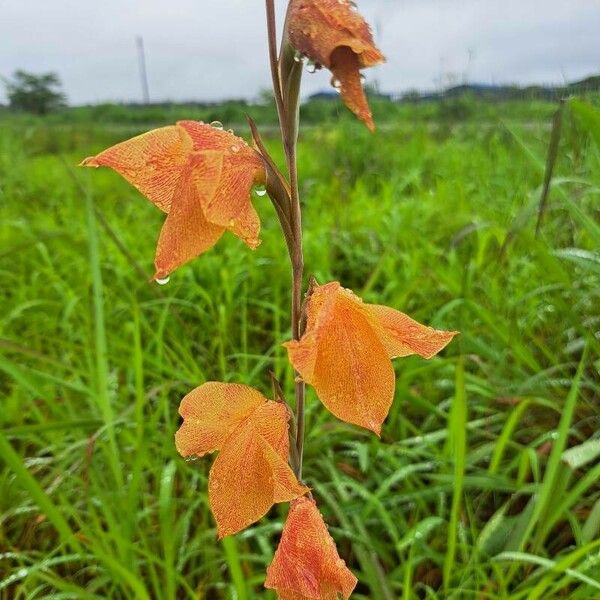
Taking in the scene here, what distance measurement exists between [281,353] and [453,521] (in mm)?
642

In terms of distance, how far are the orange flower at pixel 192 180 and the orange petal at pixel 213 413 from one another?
0.13 metres

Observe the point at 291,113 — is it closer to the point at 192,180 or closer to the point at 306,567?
the point at 192,180

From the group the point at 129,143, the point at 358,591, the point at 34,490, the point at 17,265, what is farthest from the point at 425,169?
the point at 129,143

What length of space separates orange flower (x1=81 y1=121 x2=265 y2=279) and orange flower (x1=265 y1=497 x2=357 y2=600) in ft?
0.71

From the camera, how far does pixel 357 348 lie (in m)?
0.47

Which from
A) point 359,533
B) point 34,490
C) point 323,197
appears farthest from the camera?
point 323,197

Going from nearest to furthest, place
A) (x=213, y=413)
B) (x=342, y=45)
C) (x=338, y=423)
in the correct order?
(x=342, y=45)
(x=213, y=413)
(x=338, y=423)

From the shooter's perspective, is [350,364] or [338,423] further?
[338,423]

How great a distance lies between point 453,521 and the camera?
1000 millimetres

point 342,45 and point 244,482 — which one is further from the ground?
point 342,45

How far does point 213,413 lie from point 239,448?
A: 38 millimetres

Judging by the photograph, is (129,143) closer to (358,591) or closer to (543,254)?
(358,591)

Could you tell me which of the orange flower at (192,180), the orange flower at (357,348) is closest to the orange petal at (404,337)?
the orange flower at (357,348)

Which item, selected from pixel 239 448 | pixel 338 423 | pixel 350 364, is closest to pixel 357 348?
pixel 350 364
